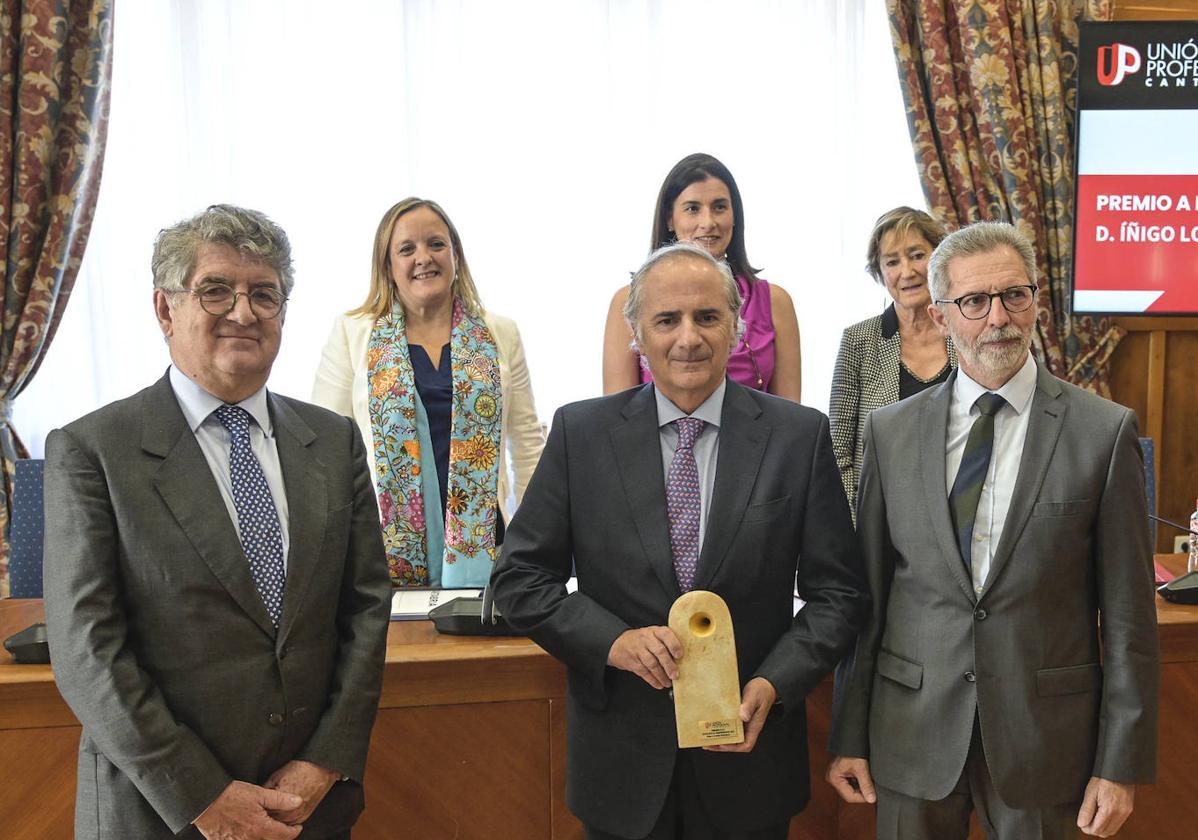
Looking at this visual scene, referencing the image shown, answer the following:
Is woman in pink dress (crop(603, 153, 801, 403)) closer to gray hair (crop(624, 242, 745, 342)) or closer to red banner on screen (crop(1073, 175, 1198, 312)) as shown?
gray hair (crop(624, 242, 745, 342))

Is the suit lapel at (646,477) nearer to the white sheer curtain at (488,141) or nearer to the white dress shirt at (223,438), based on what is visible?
the white dress shirt at (223,438)

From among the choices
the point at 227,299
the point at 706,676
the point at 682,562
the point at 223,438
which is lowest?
the point at 706,676

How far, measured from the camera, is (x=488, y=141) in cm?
425

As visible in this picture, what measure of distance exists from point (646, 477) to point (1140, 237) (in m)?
3.27

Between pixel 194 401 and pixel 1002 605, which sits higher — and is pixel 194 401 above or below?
above

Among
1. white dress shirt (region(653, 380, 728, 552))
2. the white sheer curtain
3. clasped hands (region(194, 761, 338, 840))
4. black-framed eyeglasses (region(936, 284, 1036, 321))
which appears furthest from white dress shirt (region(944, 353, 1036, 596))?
the white sheer curtain

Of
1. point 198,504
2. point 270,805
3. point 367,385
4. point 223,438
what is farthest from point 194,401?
point 367,385

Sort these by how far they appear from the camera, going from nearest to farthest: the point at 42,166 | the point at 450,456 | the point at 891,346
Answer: the point at 450,456 < the point at 891,346 < the point at 42,166

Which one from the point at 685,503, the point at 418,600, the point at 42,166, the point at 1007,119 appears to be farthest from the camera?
the point at 1007,119

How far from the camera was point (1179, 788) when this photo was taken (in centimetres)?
222

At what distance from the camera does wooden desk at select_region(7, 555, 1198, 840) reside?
2.00m

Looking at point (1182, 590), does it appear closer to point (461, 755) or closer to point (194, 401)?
point (461, 755)

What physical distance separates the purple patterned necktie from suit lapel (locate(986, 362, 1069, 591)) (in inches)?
18.9

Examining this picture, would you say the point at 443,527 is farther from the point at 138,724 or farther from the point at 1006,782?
the point at 1006,782
